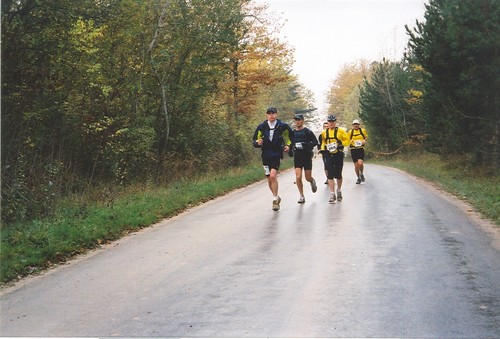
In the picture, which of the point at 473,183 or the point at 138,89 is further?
the point at 473,183

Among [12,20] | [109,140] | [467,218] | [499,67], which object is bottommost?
[467,218]

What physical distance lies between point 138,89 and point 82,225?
31.3 ft

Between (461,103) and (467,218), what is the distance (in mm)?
9827

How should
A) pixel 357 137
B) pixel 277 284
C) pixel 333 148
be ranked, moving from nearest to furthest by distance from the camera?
pixel 277 284 < pixel 333 148 < pixel 357 137

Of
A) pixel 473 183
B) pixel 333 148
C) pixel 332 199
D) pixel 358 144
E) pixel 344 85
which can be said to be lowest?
pixel 473 183

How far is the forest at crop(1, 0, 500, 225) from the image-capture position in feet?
44.4

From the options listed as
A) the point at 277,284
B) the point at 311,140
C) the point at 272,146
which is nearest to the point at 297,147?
the point at 311,140

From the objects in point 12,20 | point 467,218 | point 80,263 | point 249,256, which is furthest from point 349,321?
point 12,20

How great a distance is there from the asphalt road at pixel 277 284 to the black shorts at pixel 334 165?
3926mm

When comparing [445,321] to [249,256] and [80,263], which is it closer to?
[249,256]

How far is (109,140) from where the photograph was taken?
1805 centimetres

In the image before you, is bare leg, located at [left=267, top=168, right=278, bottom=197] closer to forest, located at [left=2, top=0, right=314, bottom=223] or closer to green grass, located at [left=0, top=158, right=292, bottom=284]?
green grass, located at [left=0, top=158, right=292, bottom=284]

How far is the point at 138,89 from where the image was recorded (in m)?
19.2

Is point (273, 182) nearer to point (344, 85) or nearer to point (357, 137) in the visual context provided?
point (357, 137)
